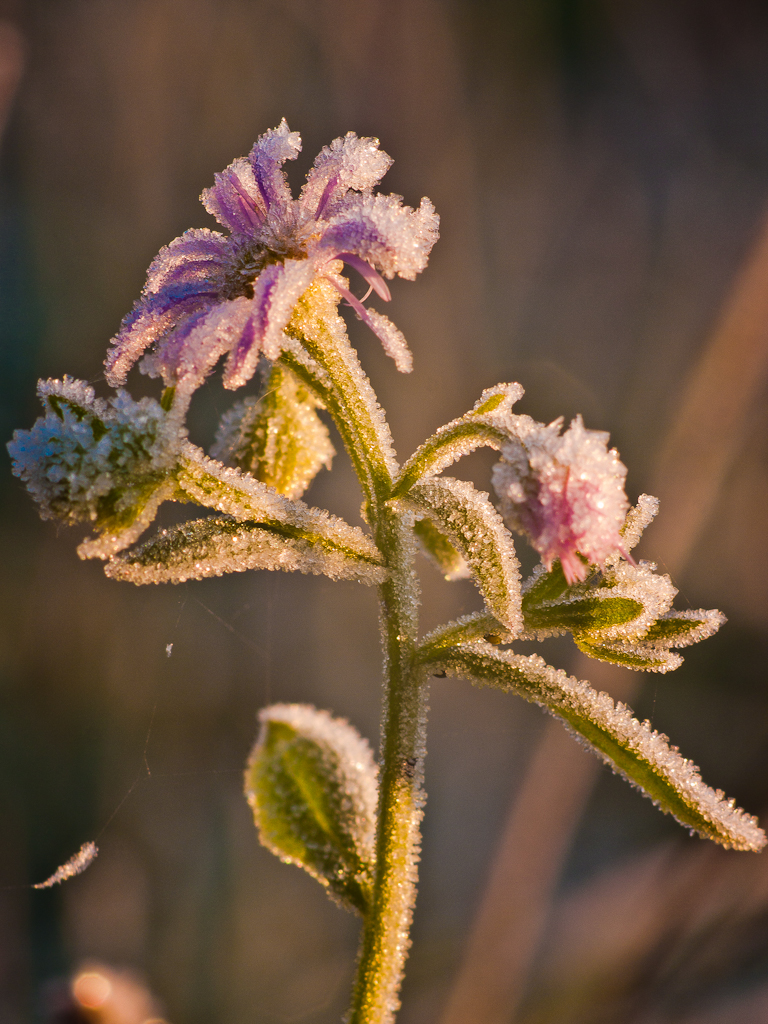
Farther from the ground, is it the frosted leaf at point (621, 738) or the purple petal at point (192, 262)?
the purple petal at point (192, 262)

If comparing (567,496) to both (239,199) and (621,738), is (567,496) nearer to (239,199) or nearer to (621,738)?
(621,738)

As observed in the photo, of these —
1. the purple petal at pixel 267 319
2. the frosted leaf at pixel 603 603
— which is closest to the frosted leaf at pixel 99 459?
the purple petal at pixel 267 319

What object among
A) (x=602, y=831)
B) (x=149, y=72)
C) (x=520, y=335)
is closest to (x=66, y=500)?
(x=520, y=335)

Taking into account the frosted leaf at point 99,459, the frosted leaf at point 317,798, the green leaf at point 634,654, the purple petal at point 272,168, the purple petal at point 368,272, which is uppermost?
the purple petal at point 272,168

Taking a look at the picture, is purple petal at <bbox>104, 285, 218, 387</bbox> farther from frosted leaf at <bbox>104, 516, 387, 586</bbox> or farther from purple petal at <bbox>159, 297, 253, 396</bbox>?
frosted leaf at <bbox>104, 516, 387, 586</bbox>

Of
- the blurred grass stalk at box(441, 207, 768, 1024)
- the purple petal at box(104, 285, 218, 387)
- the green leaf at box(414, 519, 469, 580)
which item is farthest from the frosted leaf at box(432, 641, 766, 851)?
the blurred grass stalk at box(441, 207, 768, 1024)

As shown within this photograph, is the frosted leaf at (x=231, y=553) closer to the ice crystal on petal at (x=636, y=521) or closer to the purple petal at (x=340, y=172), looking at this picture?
the ice crystal on petal at (x=636, y=521)
